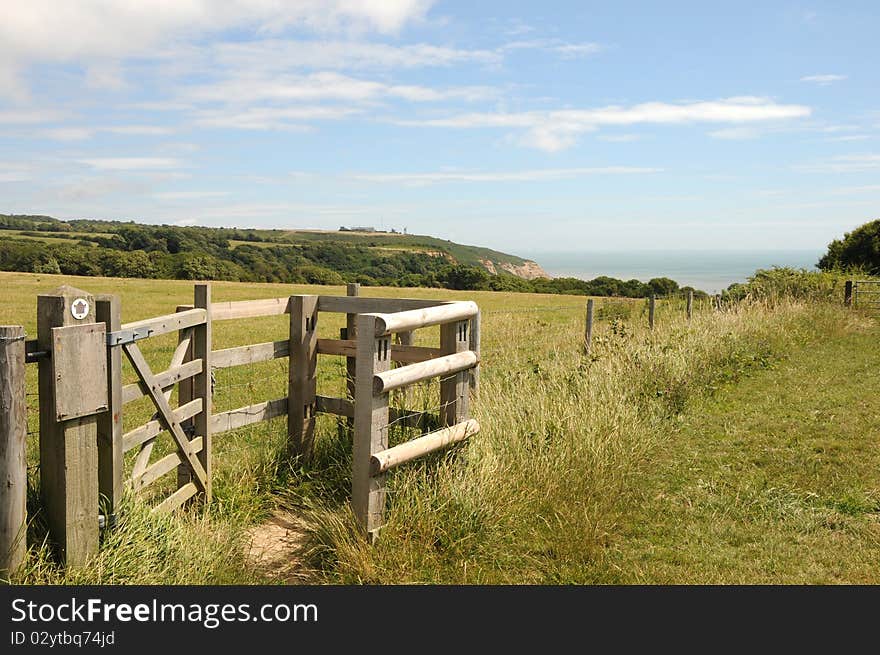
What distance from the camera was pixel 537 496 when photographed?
222 inches

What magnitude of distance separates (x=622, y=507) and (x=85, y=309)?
4182mm

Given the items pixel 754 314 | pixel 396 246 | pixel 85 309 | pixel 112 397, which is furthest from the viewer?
pixel 396 246

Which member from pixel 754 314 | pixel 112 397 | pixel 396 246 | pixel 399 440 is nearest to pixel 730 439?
pixel 399 440

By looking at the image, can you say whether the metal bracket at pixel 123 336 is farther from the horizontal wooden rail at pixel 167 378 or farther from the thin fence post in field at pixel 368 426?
the thin fence post in field at pixel 368 426

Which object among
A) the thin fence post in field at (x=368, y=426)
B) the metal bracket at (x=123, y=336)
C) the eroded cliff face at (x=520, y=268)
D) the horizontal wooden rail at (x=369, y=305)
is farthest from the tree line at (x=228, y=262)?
the metal bracket at (x=123, y=336)

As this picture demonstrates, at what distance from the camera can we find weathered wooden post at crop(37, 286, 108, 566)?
3.79 m

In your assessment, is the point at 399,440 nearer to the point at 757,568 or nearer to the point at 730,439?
the point at 757,568

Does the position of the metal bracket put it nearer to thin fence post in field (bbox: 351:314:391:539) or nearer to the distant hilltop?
thin fence post in field (bbox: 351:314:391:539)

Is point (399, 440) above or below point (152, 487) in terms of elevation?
above

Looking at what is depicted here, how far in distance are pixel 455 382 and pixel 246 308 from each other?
183 cm

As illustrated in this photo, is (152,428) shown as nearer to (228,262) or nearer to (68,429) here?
(68,429)

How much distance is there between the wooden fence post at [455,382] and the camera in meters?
5.72

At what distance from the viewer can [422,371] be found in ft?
16.7

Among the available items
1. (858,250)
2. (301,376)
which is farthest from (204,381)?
(858,250)
